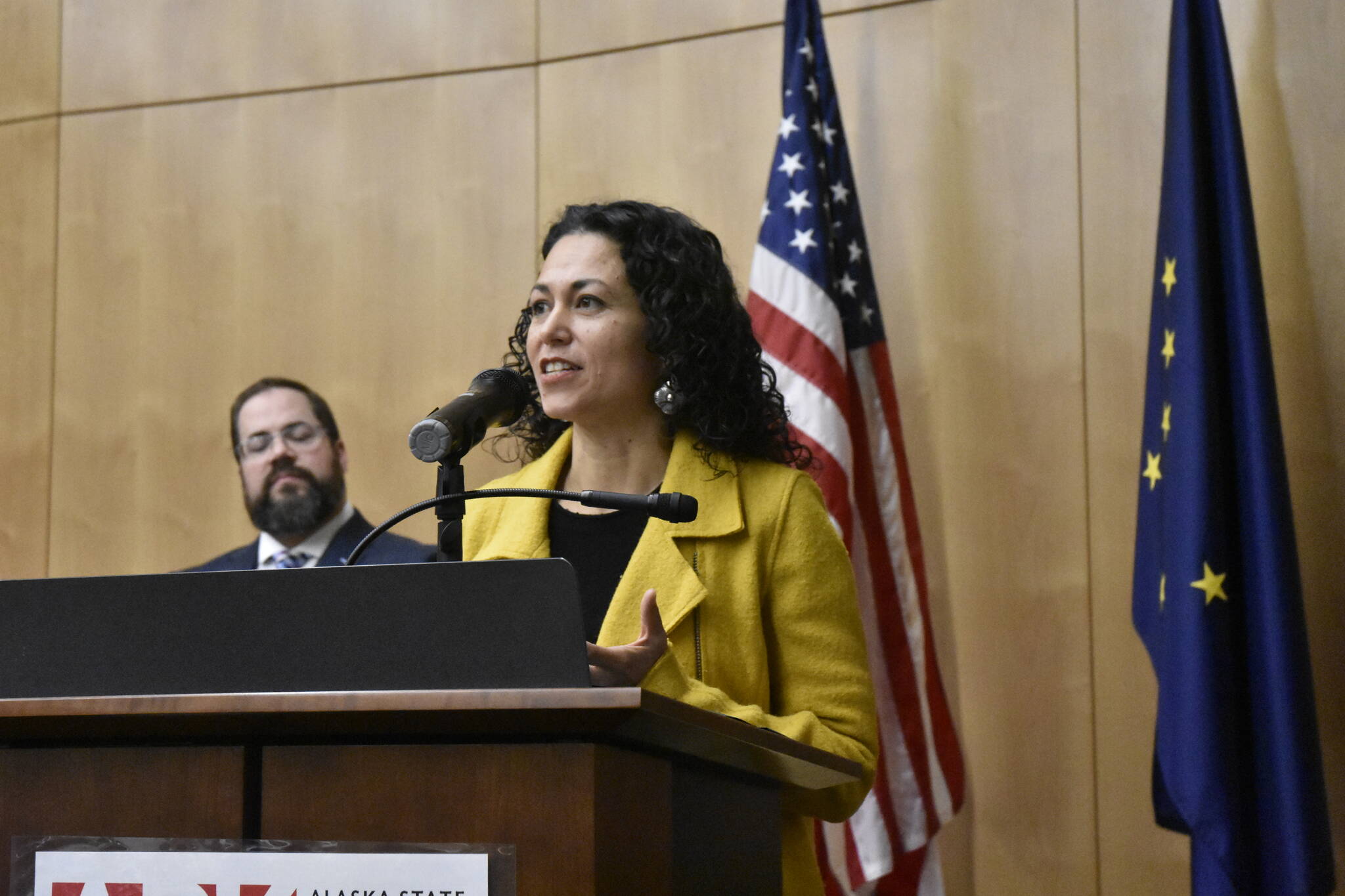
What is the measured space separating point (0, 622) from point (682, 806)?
659 mm

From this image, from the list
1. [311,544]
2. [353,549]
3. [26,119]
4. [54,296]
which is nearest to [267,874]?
[353,549]

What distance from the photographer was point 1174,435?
281cm

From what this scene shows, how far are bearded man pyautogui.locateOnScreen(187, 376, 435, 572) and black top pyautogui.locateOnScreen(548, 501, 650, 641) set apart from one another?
1.63 meters

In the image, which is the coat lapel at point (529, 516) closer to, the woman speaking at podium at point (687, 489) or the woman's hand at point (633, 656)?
the woman speaking at podium at point (687, 489)

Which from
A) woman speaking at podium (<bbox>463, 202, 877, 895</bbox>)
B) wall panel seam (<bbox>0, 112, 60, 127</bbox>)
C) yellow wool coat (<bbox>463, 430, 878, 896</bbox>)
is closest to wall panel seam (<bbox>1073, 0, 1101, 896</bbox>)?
woman speaking at podium (<bbox>463, 202, 877, 895</bbox>)

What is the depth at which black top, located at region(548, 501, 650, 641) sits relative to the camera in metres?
1.99

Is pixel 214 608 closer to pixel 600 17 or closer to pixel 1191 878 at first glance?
pixel 1191 878

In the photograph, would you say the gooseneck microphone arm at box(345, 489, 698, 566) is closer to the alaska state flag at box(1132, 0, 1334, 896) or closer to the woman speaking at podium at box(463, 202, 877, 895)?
the woman speaking at podium at box(463, 202, 877, 895)

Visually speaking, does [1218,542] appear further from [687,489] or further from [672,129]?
[672,129]

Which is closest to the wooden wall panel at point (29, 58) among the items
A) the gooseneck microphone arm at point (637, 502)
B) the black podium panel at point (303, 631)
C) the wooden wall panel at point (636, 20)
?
the wooden wall panel at point (636, 20)

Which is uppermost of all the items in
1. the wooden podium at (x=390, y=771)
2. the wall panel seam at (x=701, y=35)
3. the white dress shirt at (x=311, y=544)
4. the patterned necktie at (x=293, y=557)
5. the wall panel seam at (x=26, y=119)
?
the wall panel seam at (x=26, y=119)

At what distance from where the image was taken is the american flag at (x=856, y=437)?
306 cm

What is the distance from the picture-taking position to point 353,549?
11.7 feet

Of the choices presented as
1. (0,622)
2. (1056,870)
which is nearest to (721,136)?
(1056,870)
